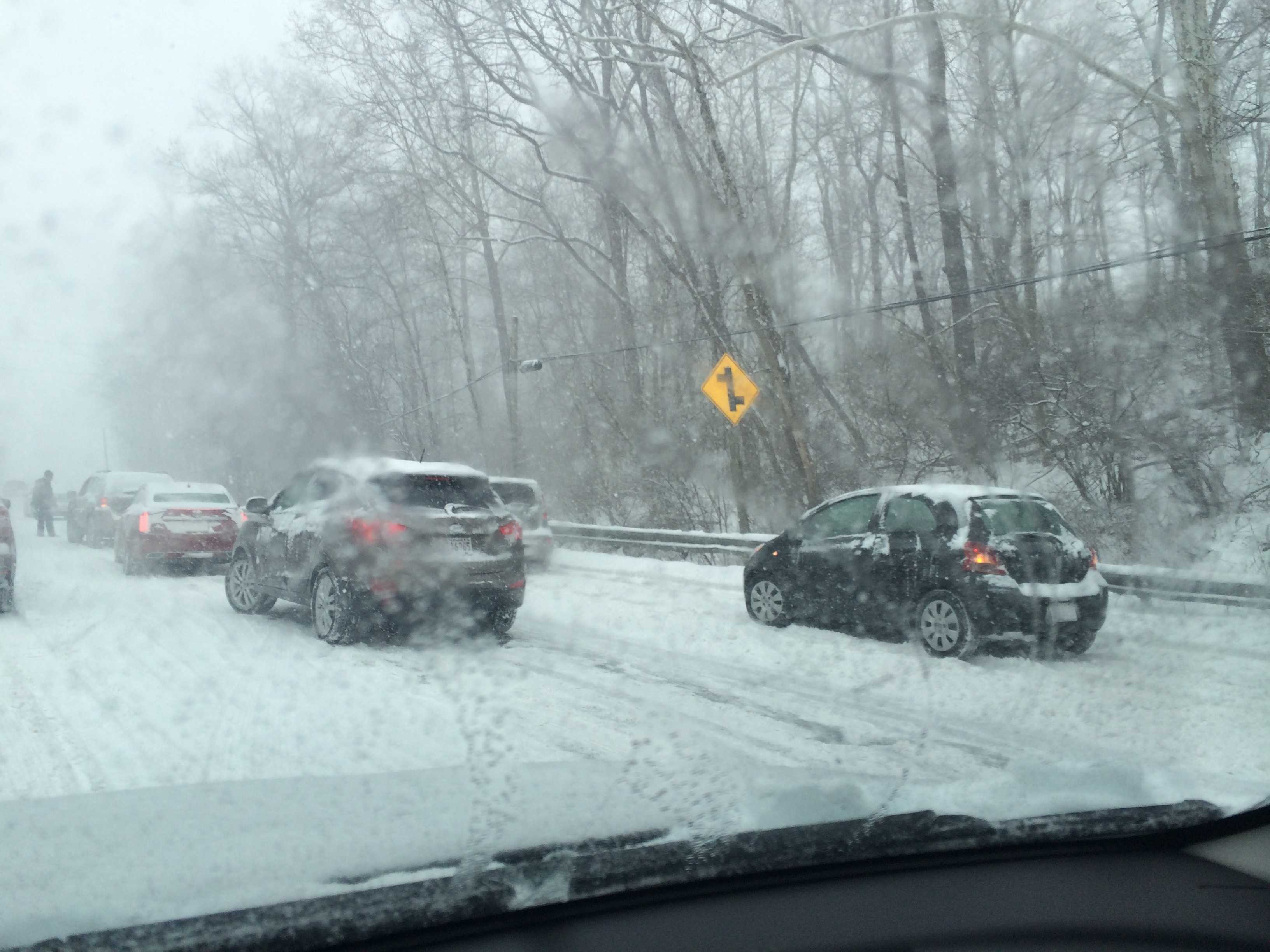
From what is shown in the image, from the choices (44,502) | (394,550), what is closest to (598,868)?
(394,550)

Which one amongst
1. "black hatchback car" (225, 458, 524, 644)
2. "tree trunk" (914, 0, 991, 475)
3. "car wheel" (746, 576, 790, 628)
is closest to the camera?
"black hatchback car" (225, 458, 524, 644)

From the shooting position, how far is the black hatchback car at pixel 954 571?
8.70 metres

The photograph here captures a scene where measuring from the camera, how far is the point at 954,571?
8930mm

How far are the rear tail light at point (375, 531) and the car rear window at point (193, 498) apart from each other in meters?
8.58

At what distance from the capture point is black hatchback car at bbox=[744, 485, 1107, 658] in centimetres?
870

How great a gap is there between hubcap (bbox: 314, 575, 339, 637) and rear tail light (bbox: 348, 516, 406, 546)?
47 cm

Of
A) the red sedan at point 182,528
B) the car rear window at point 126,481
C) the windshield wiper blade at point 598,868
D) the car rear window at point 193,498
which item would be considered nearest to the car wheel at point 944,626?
the windshield wiper blade at point 598,868

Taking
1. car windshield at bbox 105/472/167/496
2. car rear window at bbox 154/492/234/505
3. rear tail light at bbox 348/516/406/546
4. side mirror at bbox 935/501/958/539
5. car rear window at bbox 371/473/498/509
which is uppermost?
car windshield at bbox 105/472/167/496

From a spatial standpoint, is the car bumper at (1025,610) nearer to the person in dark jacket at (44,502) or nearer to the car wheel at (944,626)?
the car wheel at (944,626)

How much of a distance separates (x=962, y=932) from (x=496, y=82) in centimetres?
2217

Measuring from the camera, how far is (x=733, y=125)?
26.3m

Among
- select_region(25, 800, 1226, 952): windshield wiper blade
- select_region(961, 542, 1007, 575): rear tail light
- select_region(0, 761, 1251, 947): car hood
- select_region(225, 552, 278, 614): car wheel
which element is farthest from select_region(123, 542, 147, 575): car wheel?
select_region(25, 800, 1226, 952): windshield wiper blade

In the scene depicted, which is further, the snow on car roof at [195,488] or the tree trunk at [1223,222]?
the snow on car roof at [195,488]

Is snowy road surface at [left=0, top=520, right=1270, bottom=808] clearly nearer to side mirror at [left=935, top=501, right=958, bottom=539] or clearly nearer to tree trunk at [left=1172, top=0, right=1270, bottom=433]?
side mirror at [left=935, top=501, right=958, bottom=539]
